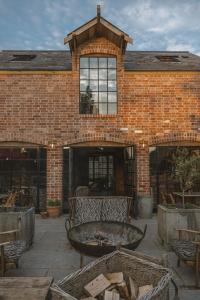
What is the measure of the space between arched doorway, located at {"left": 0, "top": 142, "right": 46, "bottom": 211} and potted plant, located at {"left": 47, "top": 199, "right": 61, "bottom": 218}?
2.37ft

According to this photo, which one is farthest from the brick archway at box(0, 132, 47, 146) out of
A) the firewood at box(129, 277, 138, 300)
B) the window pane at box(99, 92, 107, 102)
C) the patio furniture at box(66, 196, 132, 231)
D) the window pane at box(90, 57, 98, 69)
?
the firewood at box(129, 277, 138, 300)

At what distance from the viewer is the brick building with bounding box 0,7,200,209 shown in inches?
424

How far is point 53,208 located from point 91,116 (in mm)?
3797

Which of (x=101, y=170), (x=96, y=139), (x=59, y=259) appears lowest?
(x=59, y=259)

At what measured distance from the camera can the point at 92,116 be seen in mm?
10836

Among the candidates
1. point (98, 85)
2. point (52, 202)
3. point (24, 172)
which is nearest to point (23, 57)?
point (98, 85)

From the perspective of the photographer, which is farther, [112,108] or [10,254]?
[112,108]

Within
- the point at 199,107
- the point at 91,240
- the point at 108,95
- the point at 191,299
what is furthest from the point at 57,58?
the point at 191,299

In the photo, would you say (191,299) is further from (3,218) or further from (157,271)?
(3,218)

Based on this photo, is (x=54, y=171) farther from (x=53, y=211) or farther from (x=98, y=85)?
(x=98, y=85)

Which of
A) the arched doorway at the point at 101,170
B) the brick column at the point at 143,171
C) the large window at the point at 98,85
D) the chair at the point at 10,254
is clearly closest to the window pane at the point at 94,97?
the large window at the point at 98,85

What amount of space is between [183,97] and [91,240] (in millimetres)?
7740

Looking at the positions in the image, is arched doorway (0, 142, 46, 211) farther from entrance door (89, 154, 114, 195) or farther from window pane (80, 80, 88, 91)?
entrance door (89, 154, 114, 195)

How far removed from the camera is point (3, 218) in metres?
6.07
